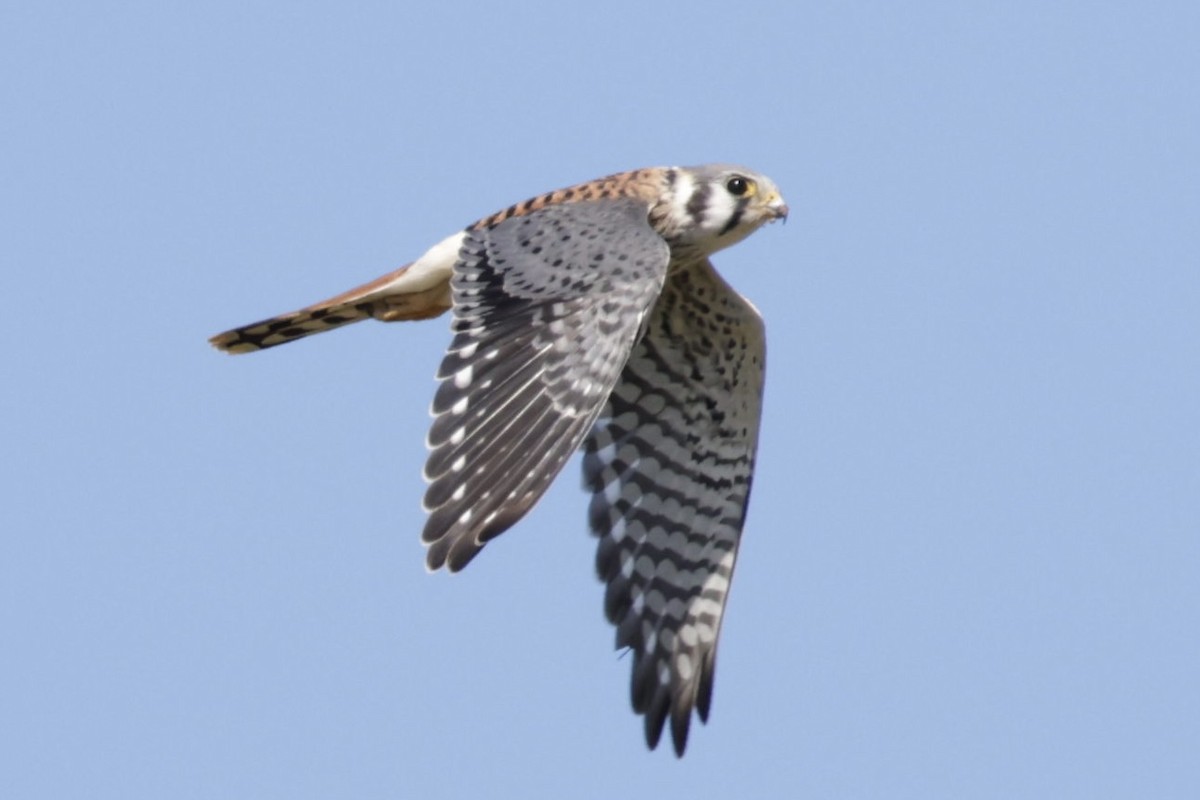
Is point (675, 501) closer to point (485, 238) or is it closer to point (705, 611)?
point (705, 611)

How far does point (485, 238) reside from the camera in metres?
8.80

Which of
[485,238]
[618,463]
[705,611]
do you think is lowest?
[705,611]

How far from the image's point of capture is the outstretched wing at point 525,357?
7.59 meters

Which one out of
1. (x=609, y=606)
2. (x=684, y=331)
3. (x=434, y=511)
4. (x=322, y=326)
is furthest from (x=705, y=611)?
(x=434, y=511)

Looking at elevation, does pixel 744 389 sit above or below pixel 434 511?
above

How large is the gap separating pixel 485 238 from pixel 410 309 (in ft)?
2.42

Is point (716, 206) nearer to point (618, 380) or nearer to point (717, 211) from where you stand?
point (717, 211)

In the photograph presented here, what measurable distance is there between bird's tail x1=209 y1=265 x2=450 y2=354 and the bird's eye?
113 cm

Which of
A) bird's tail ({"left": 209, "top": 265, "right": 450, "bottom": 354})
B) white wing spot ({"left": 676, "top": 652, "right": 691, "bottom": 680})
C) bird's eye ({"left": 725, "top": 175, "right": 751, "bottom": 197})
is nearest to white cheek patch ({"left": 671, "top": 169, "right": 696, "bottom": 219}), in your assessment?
bird's eye ({"left": 725, "top": 175, "right": 751, "bottom": 197})

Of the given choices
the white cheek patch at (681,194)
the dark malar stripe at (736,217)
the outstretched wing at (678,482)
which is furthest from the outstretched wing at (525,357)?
the outstretched wing at (678,482)

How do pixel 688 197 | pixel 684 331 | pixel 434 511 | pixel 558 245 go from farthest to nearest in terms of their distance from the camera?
pixel 684 331 → pixel 688 197 → pixel 558 245 → pixel 434 511

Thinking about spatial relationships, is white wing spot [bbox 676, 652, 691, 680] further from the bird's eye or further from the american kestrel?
the bird's eye

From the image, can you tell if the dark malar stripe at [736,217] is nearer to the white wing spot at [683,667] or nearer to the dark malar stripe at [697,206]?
the dark malar stripe at [697,206]

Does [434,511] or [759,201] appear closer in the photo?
[434,511]
